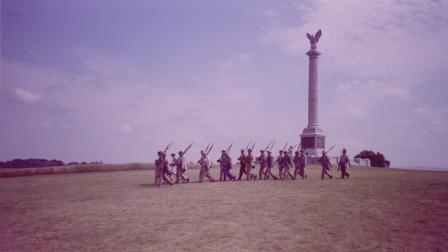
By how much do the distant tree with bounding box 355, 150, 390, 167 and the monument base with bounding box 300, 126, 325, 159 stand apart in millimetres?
10424

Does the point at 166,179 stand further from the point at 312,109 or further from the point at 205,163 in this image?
the point at 312,109

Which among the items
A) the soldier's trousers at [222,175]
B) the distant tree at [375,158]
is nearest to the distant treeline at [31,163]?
the soldier's trousers at [222,175]

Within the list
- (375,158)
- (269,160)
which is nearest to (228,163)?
(269,160)

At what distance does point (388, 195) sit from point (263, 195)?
4.71m

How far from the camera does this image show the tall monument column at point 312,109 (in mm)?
52406

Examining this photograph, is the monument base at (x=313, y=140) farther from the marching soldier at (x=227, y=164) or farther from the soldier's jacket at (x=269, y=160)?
the marching soldier at (x=227, y=164)

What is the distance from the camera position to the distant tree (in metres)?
58.5

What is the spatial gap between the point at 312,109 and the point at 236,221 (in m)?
43.8

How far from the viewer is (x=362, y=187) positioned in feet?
61.6

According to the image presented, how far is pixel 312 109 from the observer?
177 ft

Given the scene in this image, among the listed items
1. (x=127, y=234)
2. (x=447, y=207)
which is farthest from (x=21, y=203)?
(x=447, y=207)

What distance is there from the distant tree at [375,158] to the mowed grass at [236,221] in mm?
42450

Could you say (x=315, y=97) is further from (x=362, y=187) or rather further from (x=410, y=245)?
(x=410, y=245)

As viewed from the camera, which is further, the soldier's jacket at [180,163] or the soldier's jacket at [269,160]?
the soldier's jacket at [269,160]
